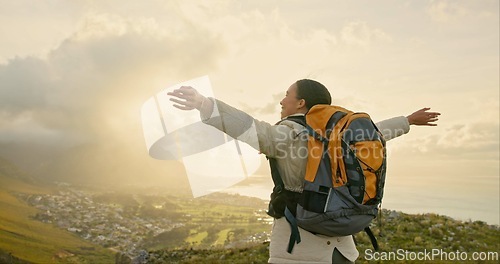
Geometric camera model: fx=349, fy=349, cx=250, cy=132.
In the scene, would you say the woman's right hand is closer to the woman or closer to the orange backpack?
the woman

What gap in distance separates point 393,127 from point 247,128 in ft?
7.17

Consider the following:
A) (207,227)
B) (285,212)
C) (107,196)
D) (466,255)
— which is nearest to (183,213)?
(207,227)

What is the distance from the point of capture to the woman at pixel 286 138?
100 inches

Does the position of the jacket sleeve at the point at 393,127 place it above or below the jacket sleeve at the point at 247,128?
above

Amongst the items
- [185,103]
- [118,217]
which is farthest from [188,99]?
[118,217]

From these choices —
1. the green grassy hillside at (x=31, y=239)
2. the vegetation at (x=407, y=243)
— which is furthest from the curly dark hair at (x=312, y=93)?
the green grassy hillside at (x=31, y=239)

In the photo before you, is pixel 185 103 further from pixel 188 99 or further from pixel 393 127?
pixel 393 127

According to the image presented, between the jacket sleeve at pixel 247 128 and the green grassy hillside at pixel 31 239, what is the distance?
955 inches

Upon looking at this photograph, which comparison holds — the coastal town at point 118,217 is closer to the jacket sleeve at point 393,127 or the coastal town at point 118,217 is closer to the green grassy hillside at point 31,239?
the green grassy hillside at point 31,239

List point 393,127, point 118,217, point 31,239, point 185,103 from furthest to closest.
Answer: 1. point 118,217
2. point 31,239
3. point 393,127
4. point 185,103

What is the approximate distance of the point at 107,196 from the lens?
196ft

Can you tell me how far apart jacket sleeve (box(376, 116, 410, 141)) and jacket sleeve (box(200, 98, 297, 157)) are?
1718mm

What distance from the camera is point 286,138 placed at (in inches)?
106

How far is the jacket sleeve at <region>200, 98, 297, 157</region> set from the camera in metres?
2.55
